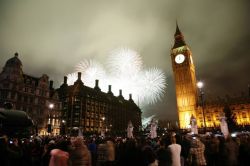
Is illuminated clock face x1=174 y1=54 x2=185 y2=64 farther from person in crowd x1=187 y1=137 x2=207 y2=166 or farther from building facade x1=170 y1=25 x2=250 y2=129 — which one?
person in crowd x1=187 y1=137 x2=207 y2=166

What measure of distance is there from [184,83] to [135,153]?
95068mm

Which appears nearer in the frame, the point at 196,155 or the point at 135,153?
the point at 135,153

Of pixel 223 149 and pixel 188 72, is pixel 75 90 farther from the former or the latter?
pixel 223 149

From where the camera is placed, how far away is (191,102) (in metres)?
93.2

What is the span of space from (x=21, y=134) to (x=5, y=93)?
128 ft

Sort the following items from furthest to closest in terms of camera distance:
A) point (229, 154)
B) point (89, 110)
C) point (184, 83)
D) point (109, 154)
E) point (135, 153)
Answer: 1. point (184, 83)
2. point (89, 110)
3. point (109, 154)
4. point (229, 154)
5. point (135, 153)

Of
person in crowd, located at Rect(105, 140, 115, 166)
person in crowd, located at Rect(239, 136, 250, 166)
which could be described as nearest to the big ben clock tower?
person in crowd, located at Rect(239, 136, 250, 166)

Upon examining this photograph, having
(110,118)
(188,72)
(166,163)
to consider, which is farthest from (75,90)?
(166,163)

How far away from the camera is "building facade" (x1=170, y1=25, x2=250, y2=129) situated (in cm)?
8675

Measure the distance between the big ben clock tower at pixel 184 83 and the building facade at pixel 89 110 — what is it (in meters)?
27.2

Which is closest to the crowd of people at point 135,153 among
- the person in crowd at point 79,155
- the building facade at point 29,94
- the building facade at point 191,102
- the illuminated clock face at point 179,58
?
the person in crowd at point 79,155

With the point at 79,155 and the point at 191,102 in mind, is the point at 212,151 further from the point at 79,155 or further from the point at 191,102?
the point at 191,102

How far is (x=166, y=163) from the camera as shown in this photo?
658 cm

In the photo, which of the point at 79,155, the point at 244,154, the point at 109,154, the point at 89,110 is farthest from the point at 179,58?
the point at 79,155
